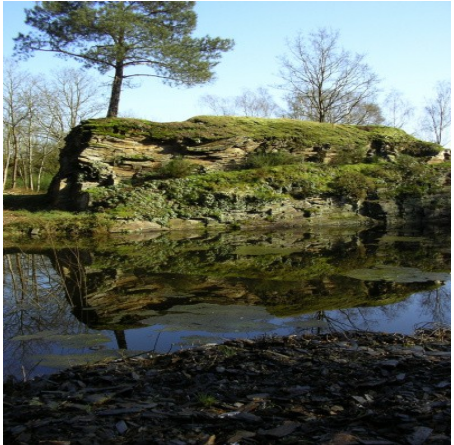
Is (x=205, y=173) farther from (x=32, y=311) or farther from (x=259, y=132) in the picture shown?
(x=32, y=311)

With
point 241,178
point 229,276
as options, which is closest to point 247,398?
point 229,276

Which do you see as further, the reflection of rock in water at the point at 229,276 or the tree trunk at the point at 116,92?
the tree trunk at the point at 116,92

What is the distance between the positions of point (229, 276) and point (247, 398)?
5.76m

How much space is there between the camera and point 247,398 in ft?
10.4

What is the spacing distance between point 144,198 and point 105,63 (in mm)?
9082

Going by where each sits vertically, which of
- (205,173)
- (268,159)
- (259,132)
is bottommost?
(205,173)

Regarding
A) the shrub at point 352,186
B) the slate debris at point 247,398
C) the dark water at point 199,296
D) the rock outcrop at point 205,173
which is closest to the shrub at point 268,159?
the rock outcrop at point 205,173

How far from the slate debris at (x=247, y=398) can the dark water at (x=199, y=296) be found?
33.8 inches

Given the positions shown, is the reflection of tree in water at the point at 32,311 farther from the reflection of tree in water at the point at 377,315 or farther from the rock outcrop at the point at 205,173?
the rock outcrop at the point at 205,173

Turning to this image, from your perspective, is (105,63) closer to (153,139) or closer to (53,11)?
(53,11)

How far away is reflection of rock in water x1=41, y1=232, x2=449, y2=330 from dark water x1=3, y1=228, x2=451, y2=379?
23 mm

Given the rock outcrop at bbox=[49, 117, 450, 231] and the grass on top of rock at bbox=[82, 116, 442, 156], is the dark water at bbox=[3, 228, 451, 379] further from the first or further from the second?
the grass on top of rock at bbox=[82, 116, 442, 156]

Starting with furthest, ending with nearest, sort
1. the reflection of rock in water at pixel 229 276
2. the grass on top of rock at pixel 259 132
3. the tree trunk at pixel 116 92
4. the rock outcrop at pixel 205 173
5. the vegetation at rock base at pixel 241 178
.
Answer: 1. the tree trunk at pixel 116 92
2. the grass on top of rock at pixel 259 132
3. the rock outcrop at pixel 205 173
4. the vegetation at rock base at pixel 241 178
5. the reflection of rock in water at pixel 229 276

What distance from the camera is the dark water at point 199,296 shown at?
17.0ft
